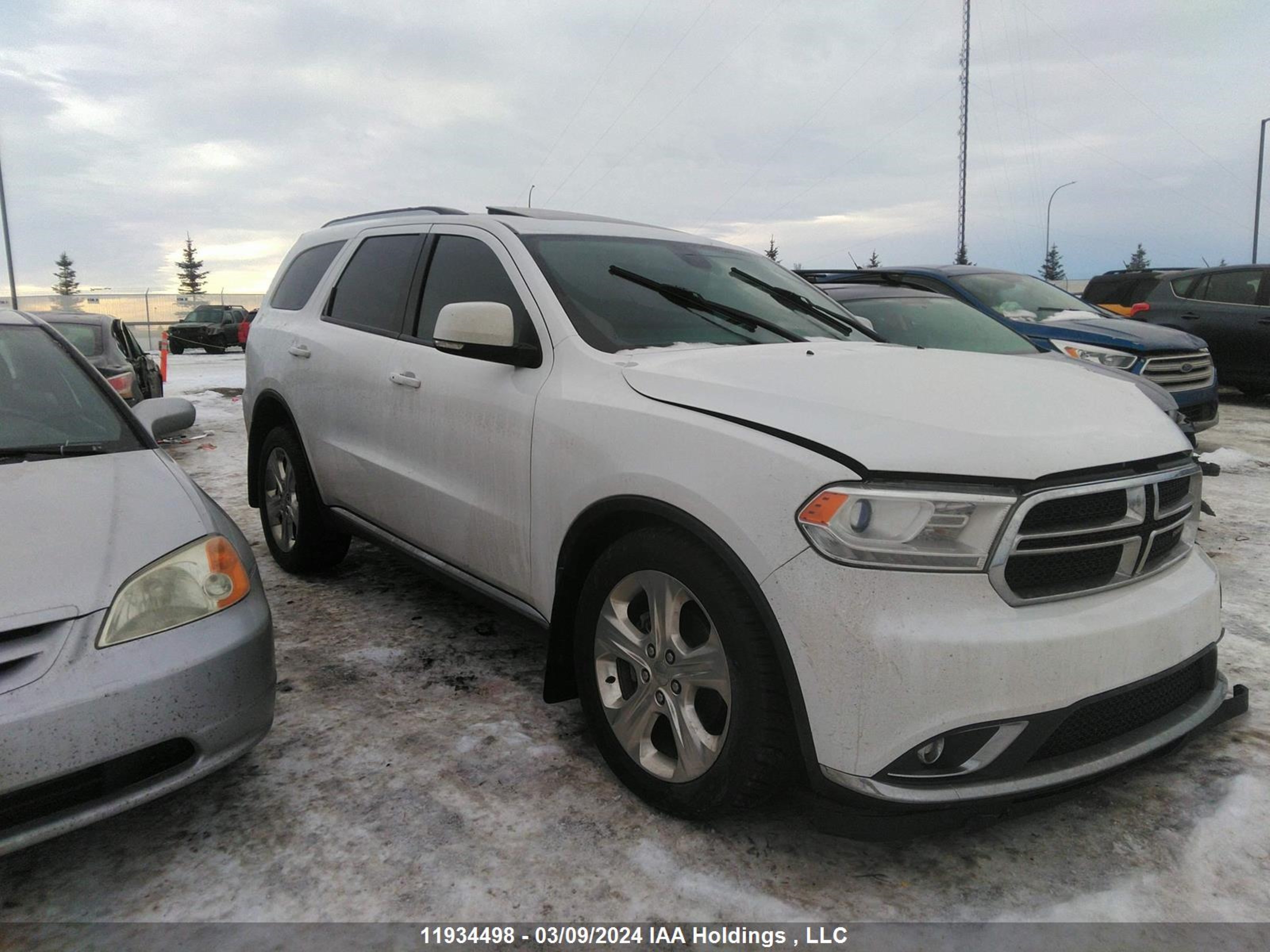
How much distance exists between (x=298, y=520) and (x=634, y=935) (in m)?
3.22

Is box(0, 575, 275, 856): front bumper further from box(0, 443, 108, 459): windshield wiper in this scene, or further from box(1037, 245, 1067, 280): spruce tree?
box(1037, 245, 1067, 280): spruce tree

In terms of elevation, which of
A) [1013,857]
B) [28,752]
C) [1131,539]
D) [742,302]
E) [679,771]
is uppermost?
[742,302]

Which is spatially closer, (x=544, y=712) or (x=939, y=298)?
(x=544, y=712)

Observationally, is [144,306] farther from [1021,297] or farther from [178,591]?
[178,591]

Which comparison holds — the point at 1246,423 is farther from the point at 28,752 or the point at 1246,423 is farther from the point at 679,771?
the point at 28,752

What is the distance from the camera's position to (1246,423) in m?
10.5

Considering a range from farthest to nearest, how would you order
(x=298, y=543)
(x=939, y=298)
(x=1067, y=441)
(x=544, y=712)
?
(x=939, y=298) < (x=298, y=543) < (x=544, y=712) < (x=1067, y=441)

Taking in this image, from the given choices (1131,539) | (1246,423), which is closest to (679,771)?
(1131,539)

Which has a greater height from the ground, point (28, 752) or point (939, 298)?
point (939, 298)

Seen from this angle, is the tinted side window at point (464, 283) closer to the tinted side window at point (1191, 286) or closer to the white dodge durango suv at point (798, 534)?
the white dodge durango suv at point (798, 534)

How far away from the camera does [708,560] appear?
232cm

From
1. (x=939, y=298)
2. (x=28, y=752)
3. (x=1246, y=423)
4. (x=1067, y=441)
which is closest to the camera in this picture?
(x=28, y=752)

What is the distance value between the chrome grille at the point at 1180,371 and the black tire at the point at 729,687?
6.87 metres

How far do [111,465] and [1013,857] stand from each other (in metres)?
2.86
